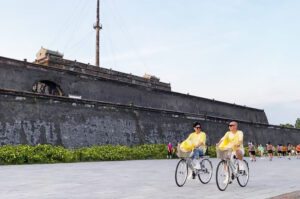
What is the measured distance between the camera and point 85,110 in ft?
77.9

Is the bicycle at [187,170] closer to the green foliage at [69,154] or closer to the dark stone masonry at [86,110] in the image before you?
the green foliage at [69,154]

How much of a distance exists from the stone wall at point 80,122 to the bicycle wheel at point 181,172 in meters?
13.6

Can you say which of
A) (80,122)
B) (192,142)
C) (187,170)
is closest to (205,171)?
(187,170)

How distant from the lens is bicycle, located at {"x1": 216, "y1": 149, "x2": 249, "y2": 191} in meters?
7.78

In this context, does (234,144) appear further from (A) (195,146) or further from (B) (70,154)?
(B) (70,154)

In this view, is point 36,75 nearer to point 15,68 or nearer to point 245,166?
point 15,68

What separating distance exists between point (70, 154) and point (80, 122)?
13.9 feet

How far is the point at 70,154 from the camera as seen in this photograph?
19.1 meters

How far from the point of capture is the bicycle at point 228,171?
7777 mm

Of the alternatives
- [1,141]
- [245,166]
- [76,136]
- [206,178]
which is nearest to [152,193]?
[206,178]

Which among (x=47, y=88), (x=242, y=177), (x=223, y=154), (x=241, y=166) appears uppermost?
(x=47, y=88)

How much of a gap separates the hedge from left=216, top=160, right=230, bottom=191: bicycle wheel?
39.5ft

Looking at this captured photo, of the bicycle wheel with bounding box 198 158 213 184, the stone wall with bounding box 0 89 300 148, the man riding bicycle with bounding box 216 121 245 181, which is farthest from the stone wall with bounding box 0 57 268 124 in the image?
the man riding bicycle with bounding box 216 121 245 181

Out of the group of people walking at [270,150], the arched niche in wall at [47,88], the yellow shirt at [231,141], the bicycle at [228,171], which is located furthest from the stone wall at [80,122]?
the bicycle at [228,171]
